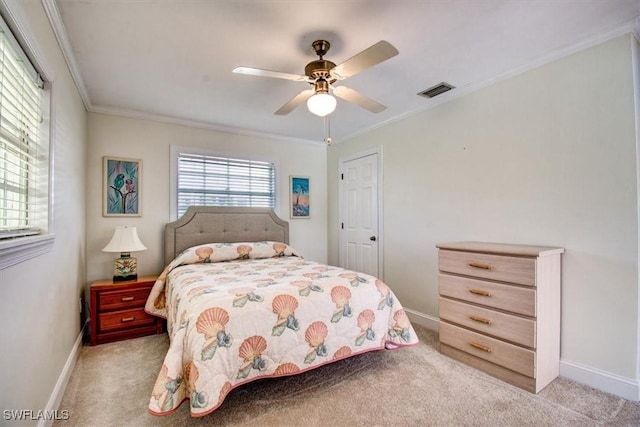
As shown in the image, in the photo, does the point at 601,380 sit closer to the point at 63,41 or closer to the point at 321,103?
the point at 321,103

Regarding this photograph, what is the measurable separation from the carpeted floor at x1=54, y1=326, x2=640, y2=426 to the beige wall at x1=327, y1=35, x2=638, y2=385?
49cm

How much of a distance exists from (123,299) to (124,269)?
32 centimetres

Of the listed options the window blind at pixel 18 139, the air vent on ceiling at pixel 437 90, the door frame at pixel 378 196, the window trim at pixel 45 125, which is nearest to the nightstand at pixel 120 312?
the window trim at pixel 45 125

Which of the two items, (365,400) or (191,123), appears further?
(191,123)

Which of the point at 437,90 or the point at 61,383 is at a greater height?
the point at 437,90

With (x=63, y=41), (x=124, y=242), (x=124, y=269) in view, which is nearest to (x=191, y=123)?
(x=124, y=242)

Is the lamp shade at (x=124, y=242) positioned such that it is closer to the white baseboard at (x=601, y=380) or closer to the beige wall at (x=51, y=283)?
the beige wall at (x=51, y=283)

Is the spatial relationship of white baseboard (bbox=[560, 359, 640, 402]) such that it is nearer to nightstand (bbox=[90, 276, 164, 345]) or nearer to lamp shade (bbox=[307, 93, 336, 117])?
lamp shade (bbox=[307, 93, 336, 117])

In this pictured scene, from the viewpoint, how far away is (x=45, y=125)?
1754 millimetres

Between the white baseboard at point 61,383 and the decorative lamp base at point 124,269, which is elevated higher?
the decorative lamp base at point 124,269

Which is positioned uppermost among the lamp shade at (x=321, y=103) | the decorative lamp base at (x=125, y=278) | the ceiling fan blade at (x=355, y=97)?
the ceiling fan blade at (x=355, y=97)

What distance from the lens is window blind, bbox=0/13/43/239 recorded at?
4.18 feet

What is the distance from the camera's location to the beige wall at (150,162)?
3240mm

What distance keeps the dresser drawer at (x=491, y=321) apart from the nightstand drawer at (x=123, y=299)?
2.86 m
